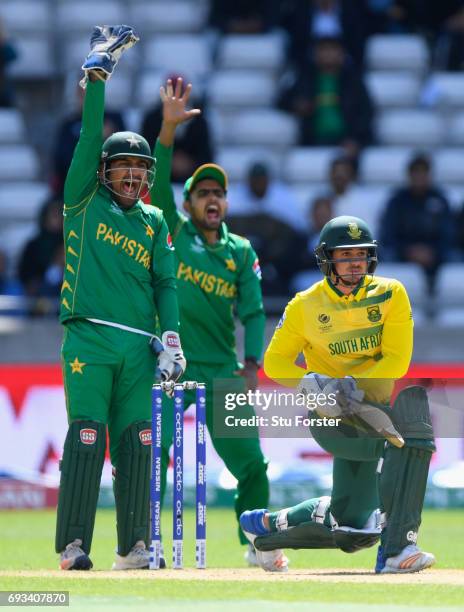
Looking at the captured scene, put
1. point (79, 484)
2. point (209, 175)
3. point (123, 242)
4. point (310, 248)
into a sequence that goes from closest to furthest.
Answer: point (79, 484), point (123, 242), point (209, 175), point (310, 248)

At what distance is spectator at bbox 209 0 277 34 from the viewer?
18.2 metres

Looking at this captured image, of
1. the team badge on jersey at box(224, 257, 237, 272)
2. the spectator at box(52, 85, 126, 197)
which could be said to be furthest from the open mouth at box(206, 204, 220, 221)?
the spectator at box(52, 85, 126, 197)

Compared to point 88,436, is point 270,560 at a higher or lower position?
lower

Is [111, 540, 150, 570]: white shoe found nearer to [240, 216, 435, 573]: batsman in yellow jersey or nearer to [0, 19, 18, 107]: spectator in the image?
[240, 216, 435, 573]: batsman in yellow jersey

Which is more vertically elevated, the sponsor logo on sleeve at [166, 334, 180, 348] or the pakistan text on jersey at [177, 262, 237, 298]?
the pakistan text on jersey at [177, 262, 237, 298]

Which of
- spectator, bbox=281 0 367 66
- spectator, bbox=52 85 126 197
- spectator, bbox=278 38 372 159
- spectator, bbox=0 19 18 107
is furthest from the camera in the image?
spectator, bbox=281 0 367 66

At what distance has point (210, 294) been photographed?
9.89m

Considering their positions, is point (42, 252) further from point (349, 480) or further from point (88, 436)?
point (349, 480)

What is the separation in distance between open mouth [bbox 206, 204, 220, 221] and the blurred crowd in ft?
15.3

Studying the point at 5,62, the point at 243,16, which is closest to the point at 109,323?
the point at 5,62

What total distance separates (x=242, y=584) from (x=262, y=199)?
798cm

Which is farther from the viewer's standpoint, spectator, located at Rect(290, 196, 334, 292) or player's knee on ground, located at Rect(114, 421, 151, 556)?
spectator, located at Rect(290, 196, 334, 292)

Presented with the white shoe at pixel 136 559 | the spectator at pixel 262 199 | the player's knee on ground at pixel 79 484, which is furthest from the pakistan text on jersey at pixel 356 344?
the spectator at pixel 262 199

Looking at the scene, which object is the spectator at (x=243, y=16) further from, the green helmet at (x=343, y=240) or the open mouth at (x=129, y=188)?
the green helmet at (x=343, y=240)
